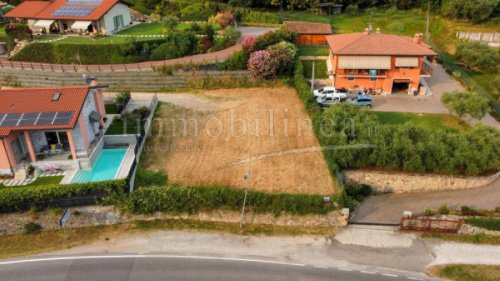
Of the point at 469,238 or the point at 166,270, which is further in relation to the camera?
the point at 469,238

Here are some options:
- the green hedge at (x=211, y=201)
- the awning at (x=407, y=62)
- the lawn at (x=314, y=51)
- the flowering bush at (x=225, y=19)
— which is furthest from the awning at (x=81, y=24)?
the awning at (x=407, y=62)

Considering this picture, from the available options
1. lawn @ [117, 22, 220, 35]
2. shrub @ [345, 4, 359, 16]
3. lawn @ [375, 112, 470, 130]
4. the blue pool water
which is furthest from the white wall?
lawn @ [375, 112, 470, 130]

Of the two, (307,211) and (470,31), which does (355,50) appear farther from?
(470,31)

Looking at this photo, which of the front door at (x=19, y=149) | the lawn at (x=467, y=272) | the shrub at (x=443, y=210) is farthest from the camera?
the front door at (x=19, y=149)

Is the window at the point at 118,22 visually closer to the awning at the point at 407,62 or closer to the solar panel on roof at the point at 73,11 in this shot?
the solar panel on roof at the point at 73,11

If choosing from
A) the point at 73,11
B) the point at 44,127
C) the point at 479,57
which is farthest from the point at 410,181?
the point at 73,11

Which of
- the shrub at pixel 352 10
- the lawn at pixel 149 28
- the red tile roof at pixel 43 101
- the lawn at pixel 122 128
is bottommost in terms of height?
the lawn at pixel 122 128

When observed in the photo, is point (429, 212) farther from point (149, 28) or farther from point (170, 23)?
point (149, 28)

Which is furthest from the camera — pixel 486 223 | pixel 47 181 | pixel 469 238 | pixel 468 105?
pixel 468 105
